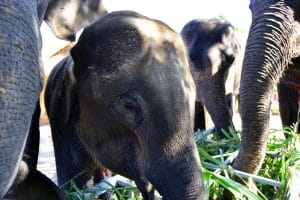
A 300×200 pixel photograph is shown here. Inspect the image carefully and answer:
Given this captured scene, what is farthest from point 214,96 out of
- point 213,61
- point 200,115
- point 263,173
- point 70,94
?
point 70,94

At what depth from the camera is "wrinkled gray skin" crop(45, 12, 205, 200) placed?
5.06 feet

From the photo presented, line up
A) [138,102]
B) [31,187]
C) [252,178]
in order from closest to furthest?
[31,187]
[138,102]
[252,178]

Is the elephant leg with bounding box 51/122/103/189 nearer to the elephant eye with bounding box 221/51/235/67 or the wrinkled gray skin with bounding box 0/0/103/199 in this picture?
the wrinkled gray skin with bounding box 0/0/103/199

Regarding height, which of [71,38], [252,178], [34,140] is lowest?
[252,178]

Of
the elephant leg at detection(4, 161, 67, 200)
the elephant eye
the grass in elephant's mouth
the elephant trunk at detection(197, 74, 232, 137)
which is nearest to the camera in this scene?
the elephant leg at detection(4, 161, 67, 200)

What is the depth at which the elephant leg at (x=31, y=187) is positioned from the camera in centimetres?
138

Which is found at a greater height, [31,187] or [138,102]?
[138,102]

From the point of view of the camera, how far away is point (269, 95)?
214 cm

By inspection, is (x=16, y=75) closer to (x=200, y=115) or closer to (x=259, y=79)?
(x=259, y=79)

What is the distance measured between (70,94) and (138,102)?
0.38 metres

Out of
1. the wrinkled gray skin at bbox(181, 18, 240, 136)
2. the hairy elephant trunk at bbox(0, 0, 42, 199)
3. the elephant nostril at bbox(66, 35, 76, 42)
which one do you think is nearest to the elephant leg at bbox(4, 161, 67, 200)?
the hairy elephant trunk at bbox(0, 0, 42, 199)

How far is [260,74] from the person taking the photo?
2.11m

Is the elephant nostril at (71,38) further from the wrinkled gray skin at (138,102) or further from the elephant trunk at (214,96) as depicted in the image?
the elephant trunk at (214,96)

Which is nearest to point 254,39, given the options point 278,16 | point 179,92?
point 278,16
